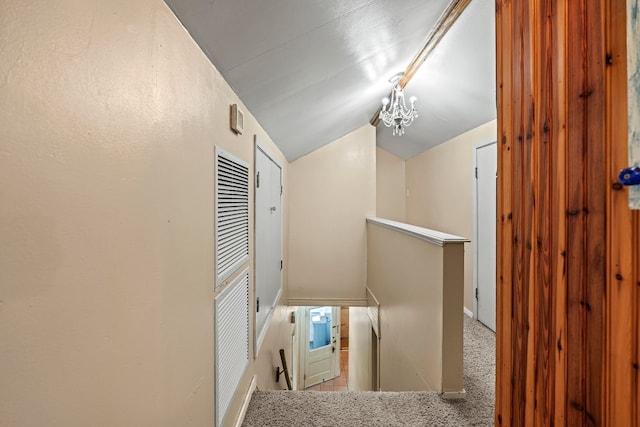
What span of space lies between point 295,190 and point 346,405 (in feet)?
9.56

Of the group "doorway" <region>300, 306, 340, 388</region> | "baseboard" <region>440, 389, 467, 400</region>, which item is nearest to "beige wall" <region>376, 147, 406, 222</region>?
"doorway" <region>300, 306, 340, 388</region>

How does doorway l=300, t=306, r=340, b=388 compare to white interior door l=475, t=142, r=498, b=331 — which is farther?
→ doorway l=300, t=306, r=340, b=388

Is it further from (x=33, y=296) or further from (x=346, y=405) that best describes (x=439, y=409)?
(x=33, y=296)

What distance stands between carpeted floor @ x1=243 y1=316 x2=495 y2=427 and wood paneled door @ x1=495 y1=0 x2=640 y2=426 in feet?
2.54

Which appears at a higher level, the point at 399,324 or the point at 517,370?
the point at 517,370

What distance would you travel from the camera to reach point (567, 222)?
2.75 feet

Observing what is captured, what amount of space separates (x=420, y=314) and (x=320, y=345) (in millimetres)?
4675

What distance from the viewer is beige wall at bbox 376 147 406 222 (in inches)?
237

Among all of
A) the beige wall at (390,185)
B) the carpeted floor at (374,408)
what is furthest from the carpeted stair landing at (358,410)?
the beige wall at (390,185)

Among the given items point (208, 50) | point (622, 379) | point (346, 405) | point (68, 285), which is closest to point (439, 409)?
point (346, 405)

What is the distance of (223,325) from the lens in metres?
1.50

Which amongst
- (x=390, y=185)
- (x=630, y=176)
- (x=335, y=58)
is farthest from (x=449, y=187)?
(x=630, y=176)

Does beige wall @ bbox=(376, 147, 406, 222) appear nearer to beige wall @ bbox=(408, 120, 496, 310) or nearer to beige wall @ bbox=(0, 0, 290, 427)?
beige wall @ bbox=(408, 120, 496, 310)

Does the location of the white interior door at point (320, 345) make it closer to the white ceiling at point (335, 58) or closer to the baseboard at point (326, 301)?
the baseboard at point (326, 301)
